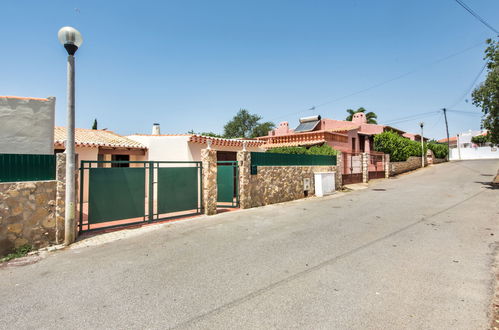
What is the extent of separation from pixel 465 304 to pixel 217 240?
193 inches

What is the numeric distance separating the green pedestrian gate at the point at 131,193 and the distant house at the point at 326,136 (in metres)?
12.1

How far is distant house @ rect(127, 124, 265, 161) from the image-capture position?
13697 mm

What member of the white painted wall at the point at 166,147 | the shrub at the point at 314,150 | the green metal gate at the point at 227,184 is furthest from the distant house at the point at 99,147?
the shrub at the point at 314,150

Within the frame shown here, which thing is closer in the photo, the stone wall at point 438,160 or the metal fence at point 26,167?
the metal fence at point 26,167

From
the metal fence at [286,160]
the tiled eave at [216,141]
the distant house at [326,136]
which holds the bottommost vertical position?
the metal fence at [286,160]

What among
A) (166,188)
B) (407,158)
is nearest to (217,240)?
(166,188)

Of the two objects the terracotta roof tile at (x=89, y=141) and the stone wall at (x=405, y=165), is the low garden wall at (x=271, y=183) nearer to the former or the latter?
the terracotta roof tile at (x=89, y=141)

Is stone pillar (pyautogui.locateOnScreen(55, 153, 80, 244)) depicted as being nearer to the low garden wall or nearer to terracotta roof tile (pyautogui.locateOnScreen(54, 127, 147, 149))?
the low garden wall

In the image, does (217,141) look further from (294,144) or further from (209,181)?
(294,144)

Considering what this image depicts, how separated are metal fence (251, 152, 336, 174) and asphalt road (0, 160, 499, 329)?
4.35m

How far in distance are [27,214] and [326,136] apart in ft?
58.2

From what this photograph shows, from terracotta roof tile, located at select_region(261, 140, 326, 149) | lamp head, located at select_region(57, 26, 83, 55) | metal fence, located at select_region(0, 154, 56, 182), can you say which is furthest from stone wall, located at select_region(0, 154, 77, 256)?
terracotta roof tile, located at select_region(261, 140, 326, 149)

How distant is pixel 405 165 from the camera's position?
26.8 metres

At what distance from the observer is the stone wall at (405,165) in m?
24.1
